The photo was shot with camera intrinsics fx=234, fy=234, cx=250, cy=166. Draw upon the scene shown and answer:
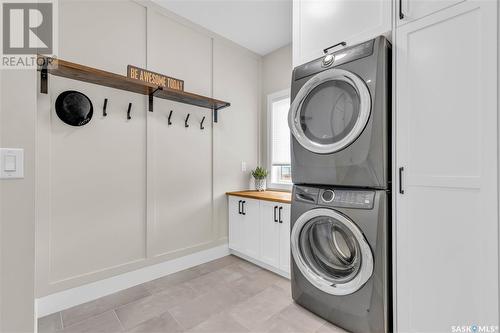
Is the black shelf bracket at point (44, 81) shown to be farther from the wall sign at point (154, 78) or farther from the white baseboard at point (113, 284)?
the white baseboard at point (113, 284)

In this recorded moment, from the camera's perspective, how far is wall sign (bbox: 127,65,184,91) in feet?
7.19

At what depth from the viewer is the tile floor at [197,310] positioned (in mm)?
1630

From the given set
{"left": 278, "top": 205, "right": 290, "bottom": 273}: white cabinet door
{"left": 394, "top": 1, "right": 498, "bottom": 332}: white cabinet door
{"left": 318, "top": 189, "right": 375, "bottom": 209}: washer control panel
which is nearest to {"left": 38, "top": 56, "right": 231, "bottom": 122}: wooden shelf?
{"left": 278, "top": 205, "right": 290, "bottom": 273}: white cabinet door

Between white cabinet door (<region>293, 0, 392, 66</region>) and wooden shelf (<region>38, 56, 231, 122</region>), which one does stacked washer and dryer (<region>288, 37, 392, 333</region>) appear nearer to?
white cabinet door (<region>293, 0, 392, 66</region>)

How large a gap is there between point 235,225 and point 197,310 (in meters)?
1.13

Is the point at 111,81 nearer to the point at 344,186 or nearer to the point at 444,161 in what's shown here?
the point at 344,186

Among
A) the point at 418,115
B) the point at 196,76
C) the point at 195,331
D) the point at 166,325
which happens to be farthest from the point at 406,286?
the point at 196,76

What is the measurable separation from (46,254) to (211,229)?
4.99ft

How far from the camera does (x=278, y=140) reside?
321cm

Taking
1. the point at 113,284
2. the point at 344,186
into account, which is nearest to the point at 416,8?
the point at 344,186

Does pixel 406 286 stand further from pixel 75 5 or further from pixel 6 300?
pixel 75 5

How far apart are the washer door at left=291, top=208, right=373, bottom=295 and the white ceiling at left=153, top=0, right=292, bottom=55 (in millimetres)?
2100

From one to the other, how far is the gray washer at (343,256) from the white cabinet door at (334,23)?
1018 mm

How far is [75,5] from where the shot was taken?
189 cm
